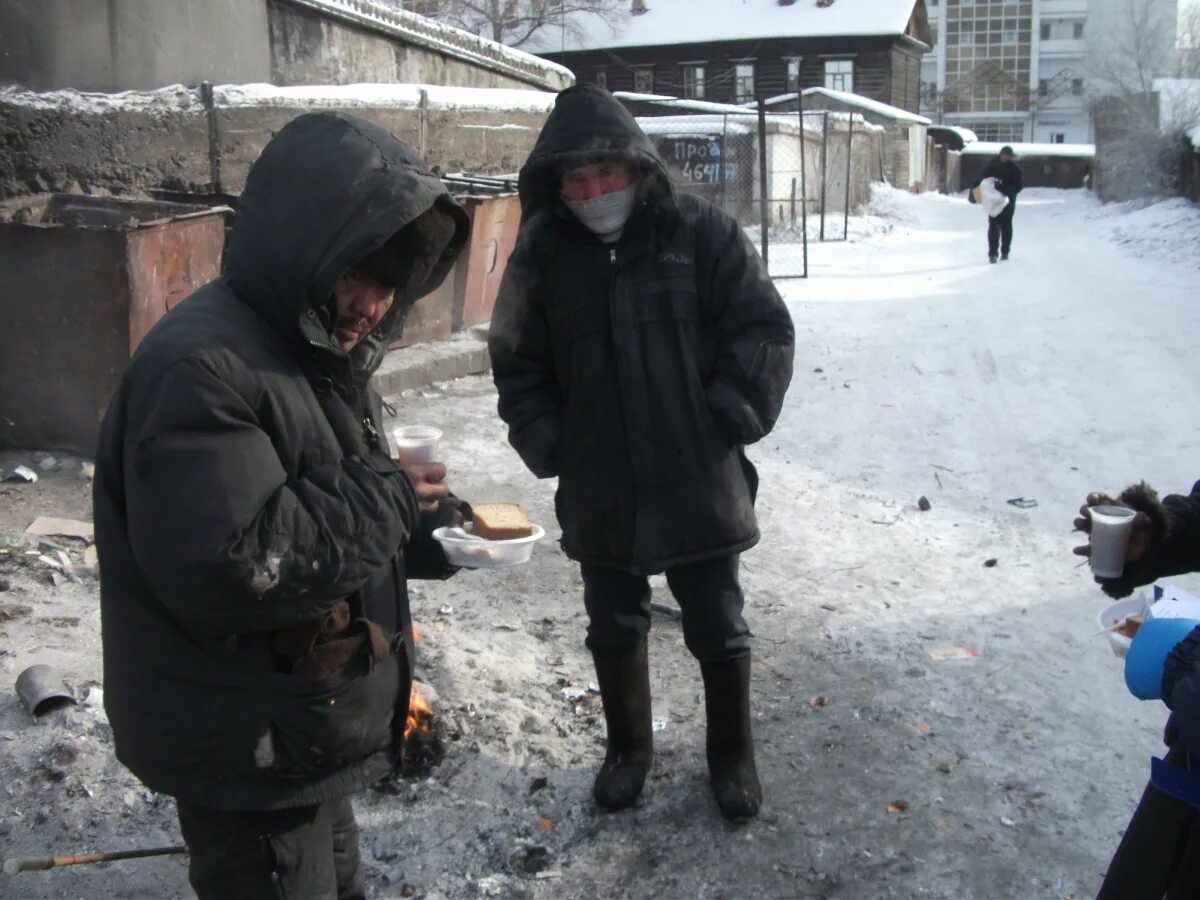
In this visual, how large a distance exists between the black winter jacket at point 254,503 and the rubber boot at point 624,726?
130 cm

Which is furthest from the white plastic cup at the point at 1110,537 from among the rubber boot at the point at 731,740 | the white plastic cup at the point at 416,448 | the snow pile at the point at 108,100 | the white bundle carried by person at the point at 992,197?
the white bundle carried by person at the point at 992,197

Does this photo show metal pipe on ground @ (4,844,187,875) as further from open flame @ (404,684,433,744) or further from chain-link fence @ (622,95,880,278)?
chain-link fence @ (622,95,880,278)

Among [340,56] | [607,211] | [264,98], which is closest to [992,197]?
[340,56]

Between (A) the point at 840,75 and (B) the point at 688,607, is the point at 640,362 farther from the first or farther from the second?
(A) the point at 840,75

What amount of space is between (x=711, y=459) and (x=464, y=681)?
4.58 ft

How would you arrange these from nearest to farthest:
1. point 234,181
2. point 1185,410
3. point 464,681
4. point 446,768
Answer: point 446,768, point 464,681, point 1185,410, point 234,181

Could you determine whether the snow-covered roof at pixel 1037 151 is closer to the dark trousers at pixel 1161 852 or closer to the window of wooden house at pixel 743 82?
the window of wooden house at pixel 743 82

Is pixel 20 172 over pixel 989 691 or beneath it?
over

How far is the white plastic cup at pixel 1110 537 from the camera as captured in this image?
243 cm

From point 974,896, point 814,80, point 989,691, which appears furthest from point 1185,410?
point 814,80

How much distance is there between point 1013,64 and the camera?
7162 cm

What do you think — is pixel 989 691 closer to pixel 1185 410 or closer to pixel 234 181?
pixel 1185 410

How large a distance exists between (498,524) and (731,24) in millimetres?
45577

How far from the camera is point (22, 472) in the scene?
5496 millimetres
